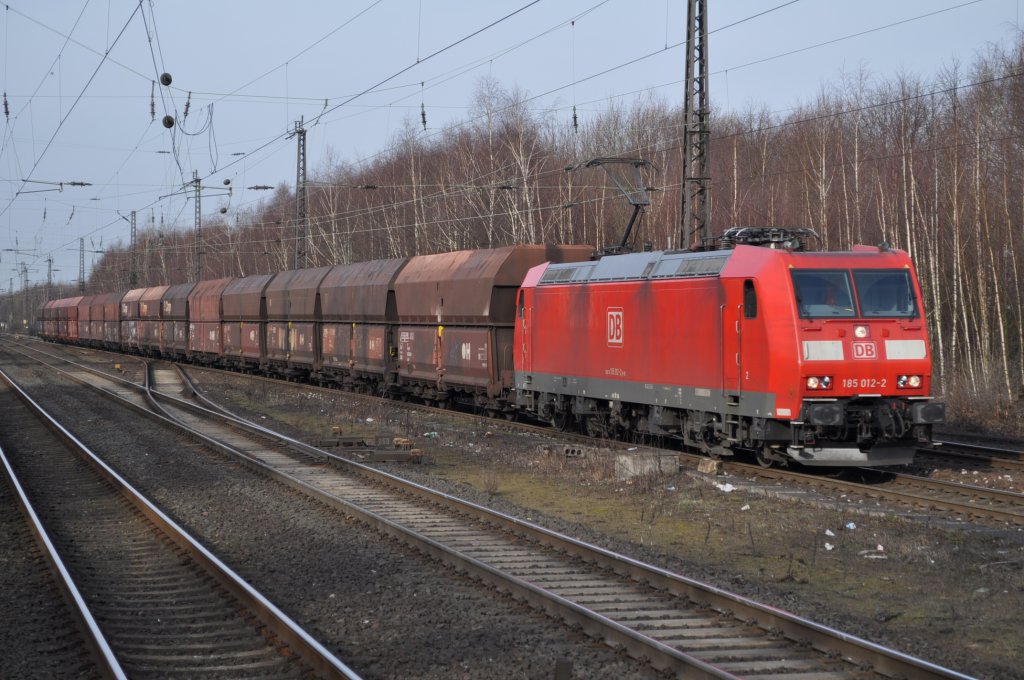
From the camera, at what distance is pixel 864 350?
14.0 m

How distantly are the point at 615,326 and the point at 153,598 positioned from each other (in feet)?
34.3

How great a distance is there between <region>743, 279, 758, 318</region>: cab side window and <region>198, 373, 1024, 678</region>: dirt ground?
7.97ft

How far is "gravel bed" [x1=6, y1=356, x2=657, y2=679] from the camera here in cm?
708

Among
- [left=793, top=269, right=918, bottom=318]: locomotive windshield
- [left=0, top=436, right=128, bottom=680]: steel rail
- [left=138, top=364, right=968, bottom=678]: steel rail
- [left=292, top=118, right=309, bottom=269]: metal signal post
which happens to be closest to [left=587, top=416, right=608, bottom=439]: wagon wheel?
[left=793, top=269, right=918, bottom=318]: locomotive windshield

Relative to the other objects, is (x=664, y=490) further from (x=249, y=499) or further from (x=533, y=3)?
(x=533, y=3)

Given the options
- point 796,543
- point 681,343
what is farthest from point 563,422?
point 796,543

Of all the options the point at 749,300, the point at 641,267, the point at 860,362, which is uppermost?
the point at 641,267

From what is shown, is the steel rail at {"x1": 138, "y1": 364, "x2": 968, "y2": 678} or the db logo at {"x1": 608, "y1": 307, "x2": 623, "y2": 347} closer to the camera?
the steel rail at {"x1": 138, "y1": 364, "x2": 968, "y2": 678}

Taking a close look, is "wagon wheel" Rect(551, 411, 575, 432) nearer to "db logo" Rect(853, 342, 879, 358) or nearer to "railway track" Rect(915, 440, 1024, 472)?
"railway track" Rect(915, 440, 1024, 472)

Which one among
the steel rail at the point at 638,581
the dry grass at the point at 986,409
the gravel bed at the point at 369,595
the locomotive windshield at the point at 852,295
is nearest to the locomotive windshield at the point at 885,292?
the locomotive windshield at the point at 852,295

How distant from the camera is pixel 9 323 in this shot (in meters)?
150

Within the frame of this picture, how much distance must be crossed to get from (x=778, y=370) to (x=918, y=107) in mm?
28285

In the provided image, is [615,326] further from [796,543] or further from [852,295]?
[796,543]

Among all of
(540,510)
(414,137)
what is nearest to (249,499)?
(540,510)
